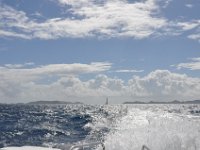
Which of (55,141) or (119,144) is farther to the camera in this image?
(55,141)

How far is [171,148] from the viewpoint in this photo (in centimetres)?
1652

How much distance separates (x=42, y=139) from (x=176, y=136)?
14693 mm

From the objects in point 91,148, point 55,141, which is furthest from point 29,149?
point 55,141

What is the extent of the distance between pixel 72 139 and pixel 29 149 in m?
17.0

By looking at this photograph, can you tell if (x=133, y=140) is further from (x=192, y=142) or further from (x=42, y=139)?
(x=42, y=139)

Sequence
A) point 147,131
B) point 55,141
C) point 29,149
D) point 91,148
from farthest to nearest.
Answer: point 55,141
point 147,131
point 91,148
point 29,149

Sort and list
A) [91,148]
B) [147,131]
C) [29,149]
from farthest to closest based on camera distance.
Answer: [147,131] < [91,148] < [29,149]

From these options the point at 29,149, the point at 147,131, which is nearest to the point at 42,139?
the point at 147,131

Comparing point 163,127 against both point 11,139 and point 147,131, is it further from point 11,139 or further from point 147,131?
point 11,139

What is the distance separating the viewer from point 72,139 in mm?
29938

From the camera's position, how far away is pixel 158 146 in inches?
651

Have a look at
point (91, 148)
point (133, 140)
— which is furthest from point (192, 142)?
point (91, 148)

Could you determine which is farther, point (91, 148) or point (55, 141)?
point (55, 141)

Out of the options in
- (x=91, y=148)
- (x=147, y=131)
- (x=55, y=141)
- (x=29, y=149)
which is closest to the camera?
(x=29, y=149)
